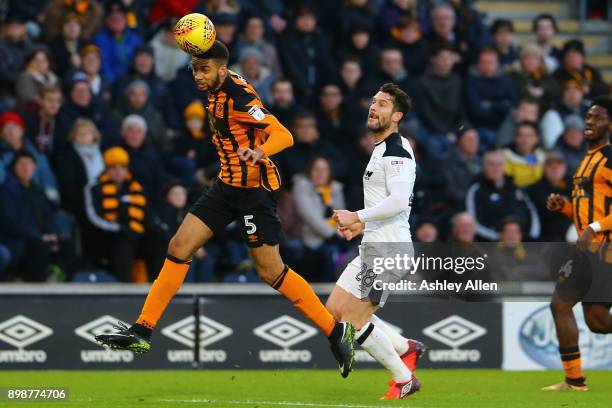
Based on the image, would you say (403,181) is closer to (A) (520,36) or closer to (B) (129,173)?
(B) (129,173)

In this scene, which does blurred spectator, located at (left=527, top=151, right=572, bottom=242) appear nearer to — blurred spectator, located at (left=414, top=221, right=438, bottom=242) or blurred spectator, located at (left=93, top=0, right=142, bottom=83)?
blurred spectator, located at (left=414, top=221, right=438, bottom=242)

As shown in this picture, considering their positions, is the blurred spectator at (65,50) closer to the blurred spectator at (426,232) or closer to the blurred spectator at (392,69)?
the blurred spectator at (392,69)

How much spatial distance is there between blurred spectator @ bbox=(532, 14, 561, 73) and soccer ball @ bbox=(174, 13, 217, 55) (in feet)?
32.3

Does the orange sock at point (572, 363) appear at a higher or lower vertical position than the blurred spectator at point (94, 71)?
lower

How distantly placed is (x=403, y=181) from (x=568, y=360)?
2395mm

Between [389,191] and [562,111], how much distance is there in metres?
9.07

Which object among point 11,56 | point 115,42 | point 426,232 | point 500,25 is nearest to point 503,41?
point 500,25

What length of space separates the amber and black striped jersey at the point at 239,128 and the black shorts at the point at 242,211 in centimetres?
7

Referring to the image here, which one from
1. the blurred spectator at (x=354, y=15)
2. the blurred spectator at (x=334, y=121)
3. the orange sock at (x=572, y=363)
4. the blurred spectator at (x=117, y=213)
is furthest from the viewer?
the blurred spectator at (x=354, y=15)

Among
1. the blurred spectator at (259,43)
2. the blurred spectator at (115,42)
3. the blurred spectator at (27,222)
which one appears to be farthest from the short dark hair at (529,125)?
the blurred spectator at (27,222)

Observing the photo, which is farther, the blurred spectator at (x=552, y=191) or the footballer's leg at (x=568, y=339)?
the blurred spectator at (x=552, y=191)

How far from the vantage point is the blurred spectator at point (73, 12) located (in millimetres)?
16766

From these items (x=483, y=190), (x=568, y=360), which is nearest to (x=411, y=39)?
(x=483, y=190)

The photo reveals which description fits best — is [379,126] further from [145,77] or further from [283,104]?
[145,77]
